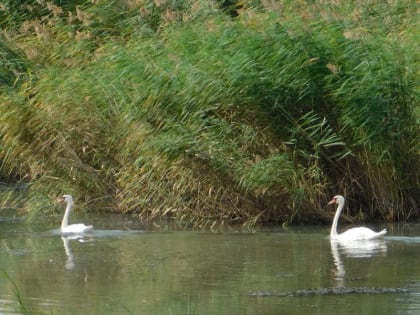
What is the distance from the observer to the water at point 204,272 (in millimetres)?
8812

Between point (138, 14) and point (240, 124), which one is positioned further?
point (138, 14)

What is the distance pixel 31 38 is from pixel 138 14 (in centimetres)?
149

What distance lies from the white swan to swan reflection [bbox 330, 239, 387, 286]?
2599 millimetres

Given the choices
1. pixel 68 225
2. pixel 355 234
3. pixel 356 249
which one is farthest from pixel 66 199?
pixel 356 249

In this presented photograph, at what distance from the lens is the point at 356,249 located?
1184 cm

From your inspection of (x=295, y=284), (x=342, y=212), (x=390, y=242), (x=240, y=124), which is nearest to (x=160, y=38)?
(x=240, y=124)

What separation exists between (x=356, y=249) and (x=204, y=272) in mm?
2029

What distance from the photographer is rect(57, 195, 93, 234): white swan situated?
12.9 metres

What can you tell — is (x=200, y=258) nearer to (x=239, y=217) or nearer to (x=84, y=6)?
(x=239, y=217)

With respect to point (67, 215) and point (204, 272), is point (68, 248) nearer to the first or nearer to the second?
point (67, 215)

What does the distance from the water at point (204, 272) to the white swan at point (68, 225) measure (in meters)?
0.14

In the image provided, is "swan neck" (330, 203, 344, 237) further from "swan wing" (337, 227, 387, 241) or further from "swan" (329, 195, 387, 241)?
"swan wing" (337, 227, 387, 241)

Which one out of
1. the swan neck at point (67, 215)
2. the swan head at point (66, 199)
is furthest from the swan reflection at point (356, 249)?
the swan head at point (66, 199)

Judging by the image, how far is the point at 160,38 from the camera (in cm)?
1536
